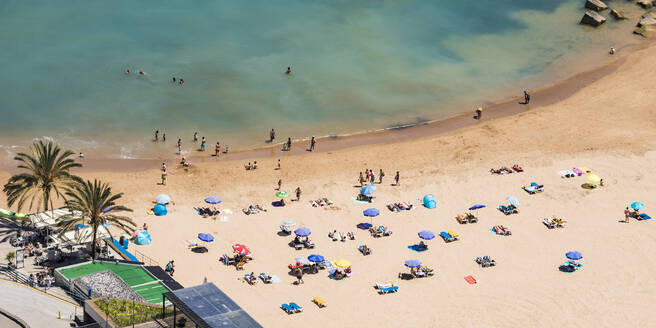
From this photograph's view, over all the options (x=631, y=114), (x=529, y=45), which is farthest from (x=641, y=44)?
(x=631, y=114)

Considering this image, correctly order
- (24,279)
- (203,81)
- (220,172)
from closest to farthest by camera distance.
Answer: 1. (24,279)
2. (220,172)
3. (203,81)

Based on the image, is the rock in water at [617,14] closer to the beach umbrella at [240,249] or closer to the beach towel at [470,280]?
the beach towel at [470,280]

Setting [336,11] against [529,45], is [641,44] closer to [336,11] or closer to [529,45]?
[529,45]

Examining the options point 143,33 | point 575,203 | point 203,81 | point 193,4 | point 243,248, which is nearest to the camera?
point 243,248

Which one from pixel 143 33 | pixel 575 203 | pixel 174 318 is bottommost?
pixel 174 318

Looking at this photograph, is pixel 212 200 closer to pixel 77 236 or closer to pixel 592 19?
pixel 77 236

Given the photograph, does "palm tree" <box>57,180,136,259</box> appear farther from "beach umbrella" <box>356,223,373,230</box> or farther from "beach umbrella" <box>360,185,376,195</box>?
"beach umbrella" <box>360,185,376,195</box>

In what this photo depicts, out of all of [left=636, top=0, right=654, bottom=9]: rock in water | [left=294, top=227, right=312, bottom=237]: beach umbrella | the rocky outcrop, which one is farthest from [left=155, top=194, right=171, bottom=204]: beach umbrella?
[left=636, top=0, right=654, bottom=9]: rock in water

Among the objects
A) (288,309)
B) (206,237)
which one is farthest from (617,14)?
(288,309)
